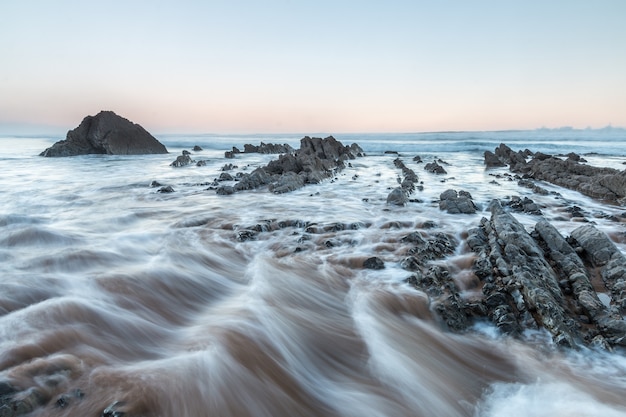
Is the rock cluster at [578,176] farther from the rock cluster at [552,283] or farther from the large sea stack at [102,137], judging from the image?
the large sea stack at [102,137]

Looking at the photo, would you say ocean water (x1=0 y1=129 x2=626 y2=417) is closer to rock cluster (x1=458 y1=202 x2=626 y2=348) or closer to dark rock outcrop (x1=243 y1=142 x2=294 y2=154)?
rock cluster (x1=458 y1=202 x2=626 y2=348)

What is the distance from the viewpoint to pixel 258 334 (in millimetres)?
4223

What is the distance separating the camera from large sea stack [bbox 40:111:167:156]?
1286 inches

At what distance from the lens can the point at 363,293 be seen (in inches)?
210

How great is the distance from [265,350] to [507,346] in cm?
267

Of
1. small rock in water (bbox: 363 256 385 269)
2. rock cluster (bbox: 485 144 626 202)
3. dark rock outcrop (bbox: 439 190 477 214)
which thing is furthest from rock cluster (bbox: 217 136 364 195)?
rock cluster (bbox: 485 144 626 202)

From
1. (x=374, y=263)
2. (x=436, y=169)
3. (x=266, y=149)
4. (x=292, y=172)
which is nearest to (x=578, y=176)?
(x=436, y=169)

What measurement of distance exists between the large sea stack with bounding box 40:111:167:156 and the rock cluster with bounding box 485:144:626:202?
31.0 metres

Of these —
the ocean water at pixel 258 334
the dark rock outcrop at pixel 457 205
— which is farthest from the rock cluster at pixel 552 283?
the dark rock outcrop at pixel 457 205

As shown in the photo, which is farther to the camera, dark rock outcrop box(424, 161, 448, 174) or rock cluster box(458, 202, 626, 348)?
dark rock outcrop box(424, 161, 448, 174)

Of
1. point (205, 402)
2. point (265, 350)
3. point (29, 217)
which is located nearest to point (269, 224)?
point (265, 350)

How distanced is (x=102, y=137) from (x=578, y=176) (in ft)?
116

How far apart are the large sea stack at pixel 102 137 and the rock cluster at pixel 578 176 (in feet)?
102

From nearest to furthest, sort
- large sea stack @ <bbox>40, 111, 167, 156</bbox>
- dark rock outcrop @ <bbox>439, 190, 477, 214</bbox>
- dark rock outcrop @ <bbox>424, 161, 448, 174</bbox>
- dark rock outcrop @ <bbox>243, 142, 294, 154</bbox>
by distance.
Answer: dark rock outcrop @ <bbox>439, 190, 477, 214</bbox> < dark rock outcrop @ <bbox>424, 161, 448, 174</bbox> < large sea stack @ <bbox>40, 111, 167, 156</bbox> < dark rock outcrop @ <bbox>243, 142, 294, 154</bbox>
